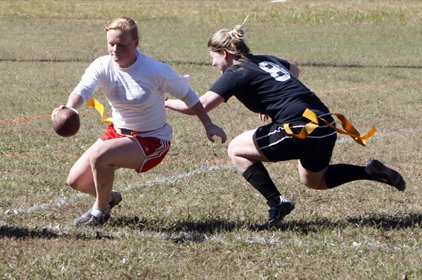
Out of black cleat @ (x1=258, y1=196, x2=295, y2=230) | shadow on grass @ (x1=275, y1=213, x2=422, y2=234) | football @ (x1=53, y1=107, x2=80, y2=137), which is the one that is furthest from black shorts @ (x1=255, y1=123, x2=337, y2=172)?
football @ (x1=53, y1=107, x2=80, y2=137)

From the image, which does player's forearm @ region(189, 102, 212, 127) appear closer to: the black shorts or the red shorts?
the red shorts

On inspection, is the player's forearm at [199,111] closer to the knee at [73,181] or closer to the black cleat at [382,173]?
the knee at [73,181]

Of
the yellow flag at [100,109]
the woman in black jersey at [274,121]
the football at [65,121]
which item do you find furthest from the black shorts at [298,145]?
the football at [65,121]

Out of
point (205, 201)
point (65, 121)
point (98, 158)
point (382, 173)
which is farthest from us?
point (205, 201)

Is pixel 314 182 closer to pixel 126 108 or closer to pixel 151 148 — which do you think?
pixel 151 148

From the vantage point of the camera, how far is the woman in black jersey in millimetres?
6309


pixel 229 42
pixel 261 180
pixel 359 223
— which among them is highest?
pixel 229 42

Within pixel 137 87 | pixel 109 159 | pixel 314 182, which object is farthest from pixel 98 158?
pixel 314 182

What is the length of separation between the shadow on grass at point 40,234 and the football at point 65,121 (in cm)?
65

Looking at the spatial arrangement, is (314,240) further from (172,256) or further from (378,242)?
(172,256)

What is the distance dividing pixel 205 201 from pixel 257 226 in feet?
2.82

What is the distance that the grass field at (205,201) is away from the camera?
541 cm

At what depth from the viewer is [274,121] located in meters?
6.43

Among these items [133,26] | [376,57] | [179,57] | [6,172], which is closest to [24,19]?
[179,57]
